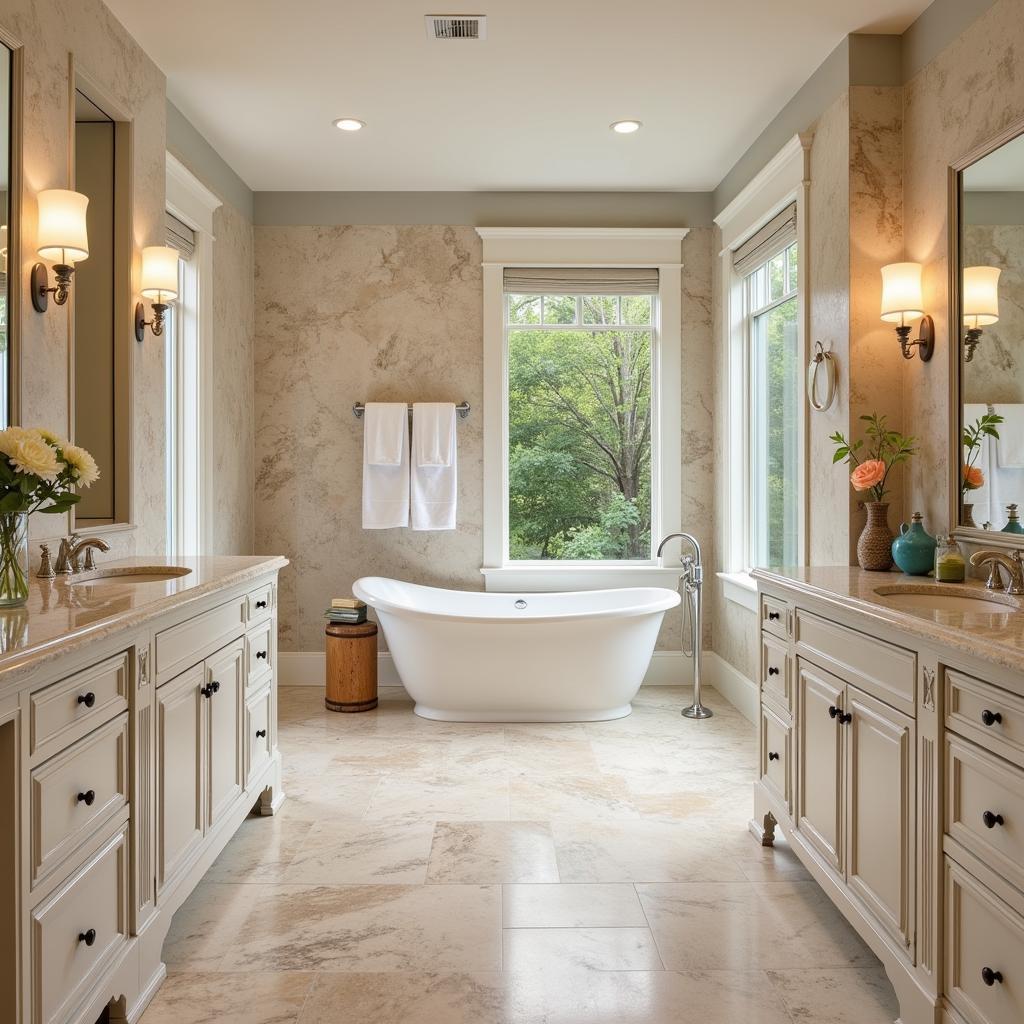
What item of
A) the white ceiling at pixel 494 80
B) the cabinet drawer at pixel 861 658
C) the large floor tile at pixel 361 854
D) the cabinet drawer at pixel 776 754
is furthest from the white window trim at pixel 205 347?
the cabinet drawer at pixel 861 658

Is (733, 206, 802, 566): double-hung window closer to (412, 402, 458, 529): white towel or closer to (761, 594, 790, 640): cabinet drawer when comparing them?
(761, 594, 790, 640): cabinet drawer

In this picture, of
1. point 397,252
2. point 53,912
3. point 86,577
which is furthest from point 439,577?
point 53,912

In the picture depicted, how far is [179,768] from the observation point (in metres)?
2.13

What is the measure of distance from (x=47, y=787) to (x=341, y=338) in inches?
144

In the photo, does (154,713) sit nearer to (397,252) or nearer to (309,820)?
(309,820)

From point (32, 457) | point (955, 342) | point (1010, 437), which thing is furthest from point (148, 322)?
point (1010, 437)

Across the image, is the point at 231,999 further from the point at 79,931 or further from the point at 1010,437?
the point at 1010,437

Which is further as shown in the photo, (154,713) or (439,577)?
(439,577)

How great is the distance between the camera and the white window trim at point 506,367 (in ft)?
15.8

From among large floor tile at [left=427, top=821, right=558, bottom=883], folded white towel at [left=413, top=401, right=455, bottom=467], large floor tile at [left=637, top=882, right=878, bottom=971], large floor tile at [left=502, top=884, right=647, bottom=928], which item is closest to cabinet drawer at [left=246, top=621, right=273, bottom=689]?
large floor tile at [left=427, top=821, right=558, bottom=883]

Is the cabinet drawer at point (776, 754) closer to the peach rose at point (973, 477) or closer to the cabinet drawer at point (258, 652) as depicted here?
the peach rose at point (973, 477)

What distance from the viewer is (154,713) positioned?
6.41 feet

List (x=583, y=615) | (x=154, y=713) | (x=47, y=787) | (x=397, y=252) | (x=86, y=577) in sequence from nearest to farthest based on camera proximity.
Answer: (x=47, y=787) < (x=154, y=713) < (x=86, y=577) < (x=583, y=615) < (x=397, y=252)

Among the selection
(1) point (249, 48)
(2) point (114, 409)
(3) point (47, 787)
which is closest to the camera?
(3) point (47, 787)
